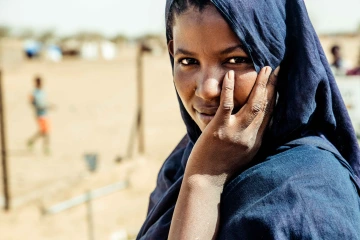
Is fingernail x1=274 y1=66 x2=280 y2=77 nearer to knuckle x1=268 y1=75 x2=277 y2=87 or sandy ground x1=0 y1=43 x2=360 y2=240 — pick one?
knuckle x1=268 y1=75 x2=277 y2=87

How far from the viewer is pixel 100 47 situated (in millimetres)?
44312

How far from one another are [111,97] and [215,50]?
2029 centimetres

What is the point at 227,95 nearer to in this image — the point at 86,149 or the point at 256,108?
the point at 256,108

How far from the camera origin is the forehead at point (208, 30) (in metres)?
1.31

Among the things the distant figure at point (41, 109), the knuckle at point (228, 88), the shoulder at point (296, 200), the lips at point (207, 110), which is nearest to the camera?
the shoulder at point (296, 200)

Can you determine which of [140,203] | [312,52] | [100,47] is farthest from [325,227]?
[100,47]

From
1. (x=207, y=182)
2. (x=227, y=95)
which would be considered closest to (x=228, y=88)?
(x=227, y=95)

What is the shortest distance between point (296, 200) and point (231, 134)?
275 millimetres

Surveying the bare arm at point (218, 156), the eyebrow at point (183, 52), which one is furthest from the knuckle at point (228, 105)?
the eyebrow at point (183, 52)

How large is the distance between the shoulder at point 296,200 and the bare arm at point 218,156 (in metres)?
0.06

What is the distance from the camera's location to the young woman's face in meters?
1.32

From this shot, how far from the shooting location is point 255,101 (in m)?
1.32

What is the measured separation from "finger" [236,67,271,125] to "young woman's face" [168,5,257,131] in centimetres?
2

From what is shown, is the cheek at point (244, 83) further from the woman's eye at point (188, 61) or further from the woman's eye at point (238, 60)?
the woman's eye at point (188, 61)
